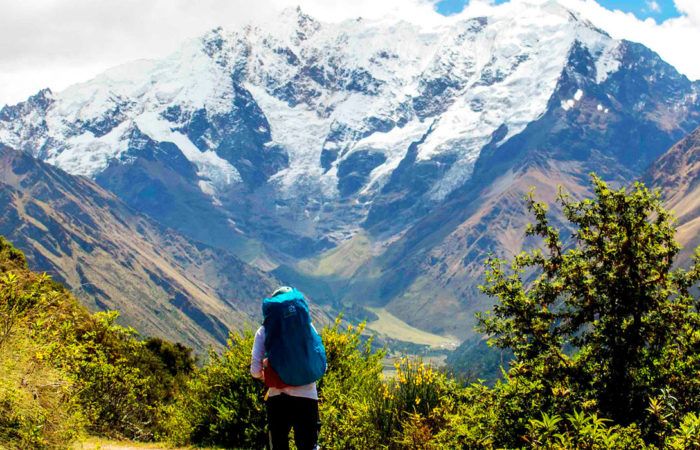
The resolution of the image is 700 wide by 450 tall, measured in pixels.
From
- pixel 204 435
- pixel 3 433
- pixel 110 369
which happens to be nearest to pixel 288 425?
pixel 3 433

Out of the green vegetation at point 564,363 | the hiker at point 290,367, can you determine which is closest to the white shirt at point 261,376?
the hiker at point 290,367

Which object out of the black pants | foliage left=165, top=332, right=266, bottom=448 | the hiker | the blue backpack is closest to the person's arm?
the hiker

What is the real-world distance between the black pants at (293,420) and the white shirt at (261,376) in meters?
0.09

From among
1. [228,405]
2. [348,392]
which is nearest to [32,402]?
[228,405]

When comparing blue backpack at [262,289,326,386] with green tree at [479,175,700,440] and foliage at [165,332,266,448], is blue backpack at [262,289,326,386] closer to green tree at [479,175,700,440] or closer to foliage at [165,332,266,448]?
green tree at [479,175,700,440]

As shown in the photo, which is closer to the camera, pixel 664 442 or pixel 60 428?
Answer: pixel 664 442

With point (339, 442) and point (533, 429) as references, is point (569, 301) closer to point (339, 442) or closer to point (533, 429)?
point (533, 429)

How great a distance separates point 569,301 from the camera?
48.1 feet

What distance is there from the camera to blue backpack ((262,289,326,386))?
44.2 feet

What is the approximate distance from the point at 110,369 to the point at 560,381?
1767cm

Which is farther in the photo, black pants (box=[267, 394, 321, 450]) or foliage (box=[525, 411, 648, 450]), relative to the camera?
black pants (box=[267, 394, 321, 450])

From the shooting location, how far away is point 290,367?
13.5 m

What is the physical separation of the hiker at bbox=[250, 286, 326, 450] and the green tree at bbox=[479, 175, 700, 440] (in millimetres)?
4140

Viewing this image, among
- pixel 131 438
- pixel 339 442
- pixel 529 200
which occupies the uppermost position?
pixel 529 200
